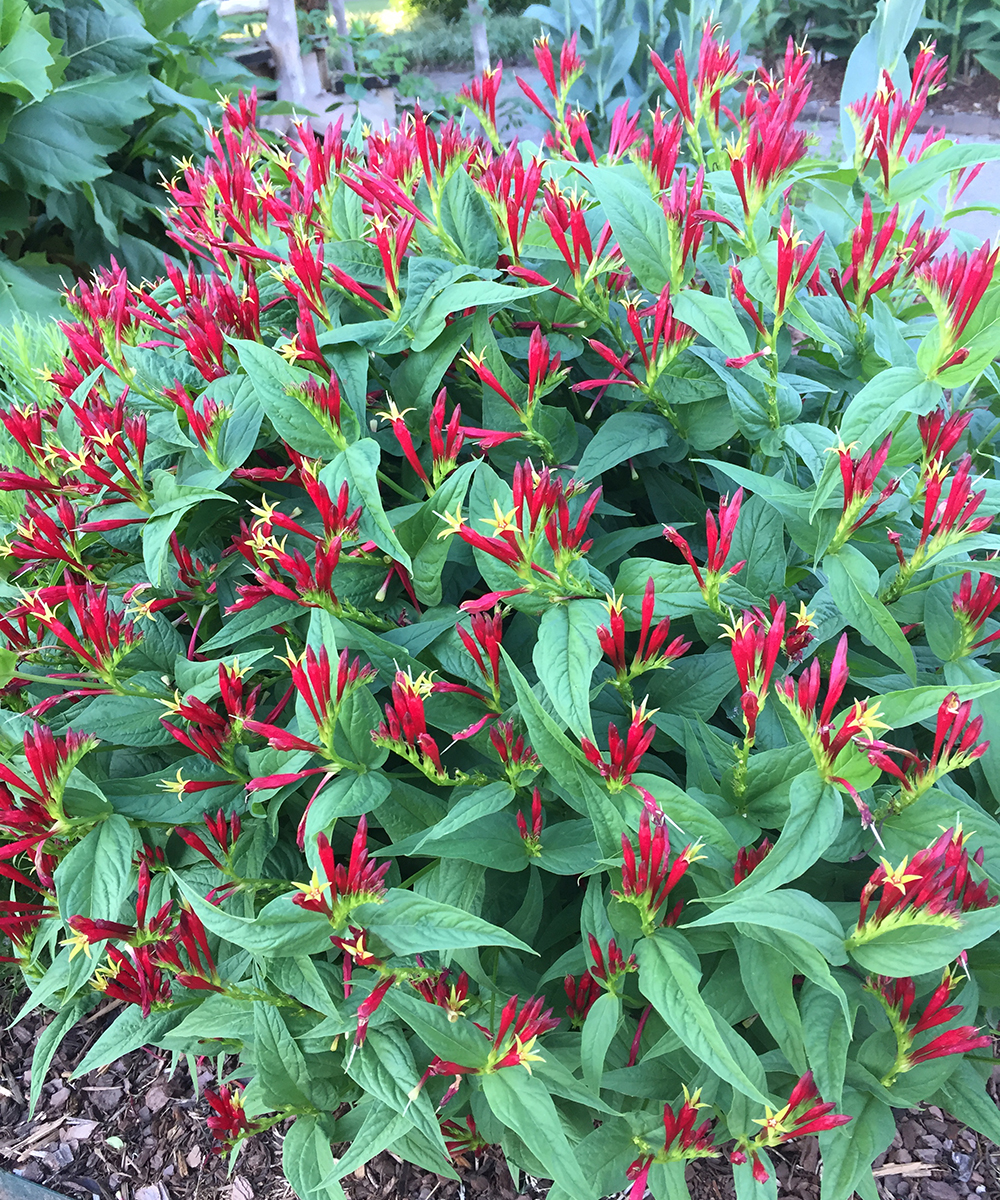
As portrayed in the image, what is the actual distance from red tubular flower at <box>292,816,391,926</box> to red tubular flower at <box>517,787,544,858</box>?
16 cm

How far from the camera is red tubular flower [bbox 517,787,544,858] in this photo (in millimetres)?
920

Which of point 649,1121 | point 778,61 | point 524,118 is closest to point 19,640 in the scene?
point 649,1121

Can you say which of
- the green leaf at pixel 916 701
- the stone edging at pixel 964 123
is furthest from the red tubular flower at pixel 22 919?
the stone edging at pixel 964 123

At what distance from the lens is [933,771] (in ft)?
2.64

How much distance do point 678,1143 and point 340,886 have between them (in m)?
0.50

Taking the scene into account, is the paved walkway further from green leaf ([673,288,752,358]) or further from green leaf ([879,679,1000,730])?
green leaf ([879,679,1000,730])

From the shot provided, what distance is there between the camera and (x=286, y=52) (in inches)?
220

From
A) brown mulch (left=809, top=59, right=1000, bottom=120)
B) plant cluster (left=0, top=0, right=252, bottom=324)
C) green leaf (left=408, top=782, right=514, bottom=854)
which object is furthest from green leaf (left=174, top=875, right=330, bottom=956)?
brown mulch (left=809, top=59, right=1000, bottom=120)

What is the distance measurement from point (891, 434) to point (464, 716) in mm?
566

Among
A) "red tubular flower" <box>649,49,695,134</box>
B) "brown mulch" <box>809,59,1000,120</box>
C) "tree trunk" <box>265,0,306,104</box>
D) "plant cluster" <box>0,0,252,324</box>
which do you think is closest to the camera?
"red tubular flower" <box>649,49,695,134</box>

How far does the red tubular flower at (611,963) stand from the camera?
90cm

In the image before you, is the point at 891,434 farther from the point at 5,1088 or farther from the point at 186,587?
the point at 5,1088

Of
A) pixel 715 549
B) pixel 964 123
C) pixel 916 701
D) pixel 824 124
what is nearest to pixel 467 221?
pixel 715 549

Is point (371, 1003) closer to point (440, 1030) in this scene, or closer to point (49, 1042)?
point (440, 1030)
